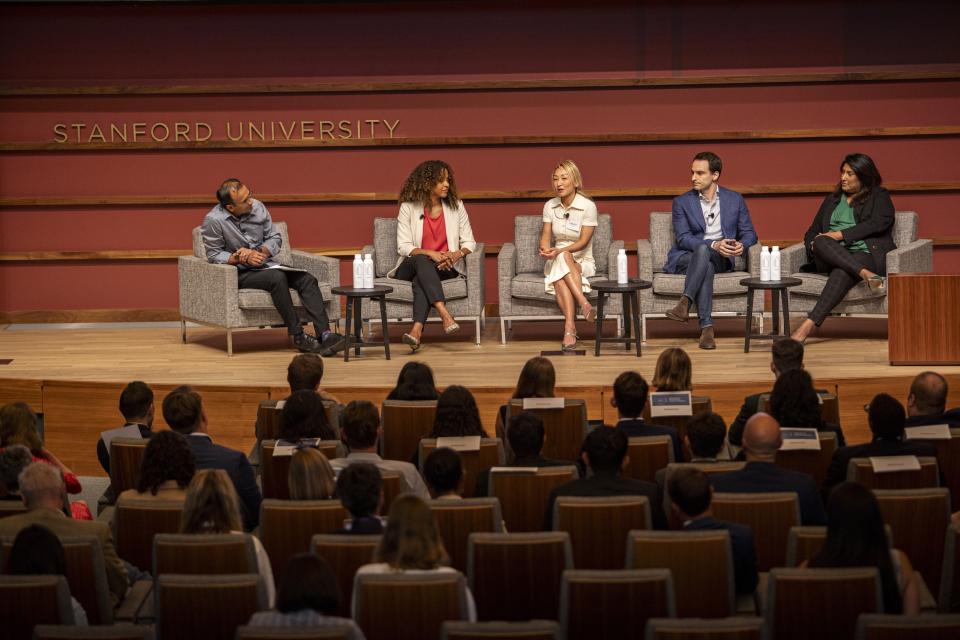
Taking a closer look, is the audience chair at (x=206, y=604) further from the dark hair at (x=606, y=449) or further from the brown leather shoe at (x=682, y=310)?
the brown leather shoe at (x=682, y=310)

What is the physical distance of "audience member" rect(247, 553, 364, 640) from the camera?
264 cm

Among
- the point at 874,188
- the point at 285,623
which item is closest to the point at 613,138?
the point at 874,188

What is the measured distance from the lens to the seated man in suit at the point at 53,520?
11.3ft

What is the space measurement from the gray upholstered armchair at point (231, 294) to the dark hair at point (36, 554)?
4.37 m

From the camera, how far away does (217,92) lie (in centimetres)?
880

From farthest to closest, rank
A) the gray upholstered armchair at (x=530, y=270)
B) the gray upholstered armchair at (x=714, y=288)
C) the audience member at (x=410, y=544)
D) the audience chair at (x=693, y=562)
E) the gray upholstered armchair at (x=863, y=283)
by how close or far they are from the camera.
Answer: the gray upholstered armchair at (x=530, y=270) < the gray upholstered armchair at (x=714, y=288) < the gray upholstered armchair at (x=863, y=283) < the audience chair at (x=693, y=562) < the audience member at (x=410, y=544)

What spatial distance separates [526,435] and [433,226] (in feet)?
13.3

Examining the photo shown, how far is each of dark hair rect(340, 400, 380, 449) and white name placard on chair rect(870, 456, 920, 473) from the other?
5.09 ft

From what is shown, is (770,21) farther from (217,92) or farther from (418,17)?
(217,92)

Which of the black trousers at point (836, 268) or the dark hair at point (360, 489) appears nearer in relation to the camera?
the dark hair at point (360, 489)

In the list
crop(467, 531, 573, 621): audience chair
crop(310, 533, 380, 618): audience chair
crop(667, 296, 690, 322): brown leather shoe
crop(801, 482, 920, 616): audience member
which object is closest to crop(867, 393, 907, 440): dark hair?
crop(801, 482, 920, 616): audience member

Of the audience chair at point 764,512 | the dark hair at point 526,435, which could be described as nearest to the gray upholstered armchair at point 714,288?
the dark hair at point 526,435

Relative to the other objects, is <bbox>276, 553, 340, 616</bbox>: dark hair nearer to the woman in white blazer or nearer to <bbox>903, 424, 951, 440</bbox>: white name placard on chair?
<bbox>903, 424, 951, 440</bbox>: white name placard on chair

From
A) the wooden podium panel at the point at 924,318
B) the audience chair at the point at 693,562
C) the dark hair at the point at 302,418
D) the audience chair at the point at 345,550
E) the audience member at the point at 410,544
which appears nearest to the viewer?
the audience member at the point at 410,544
